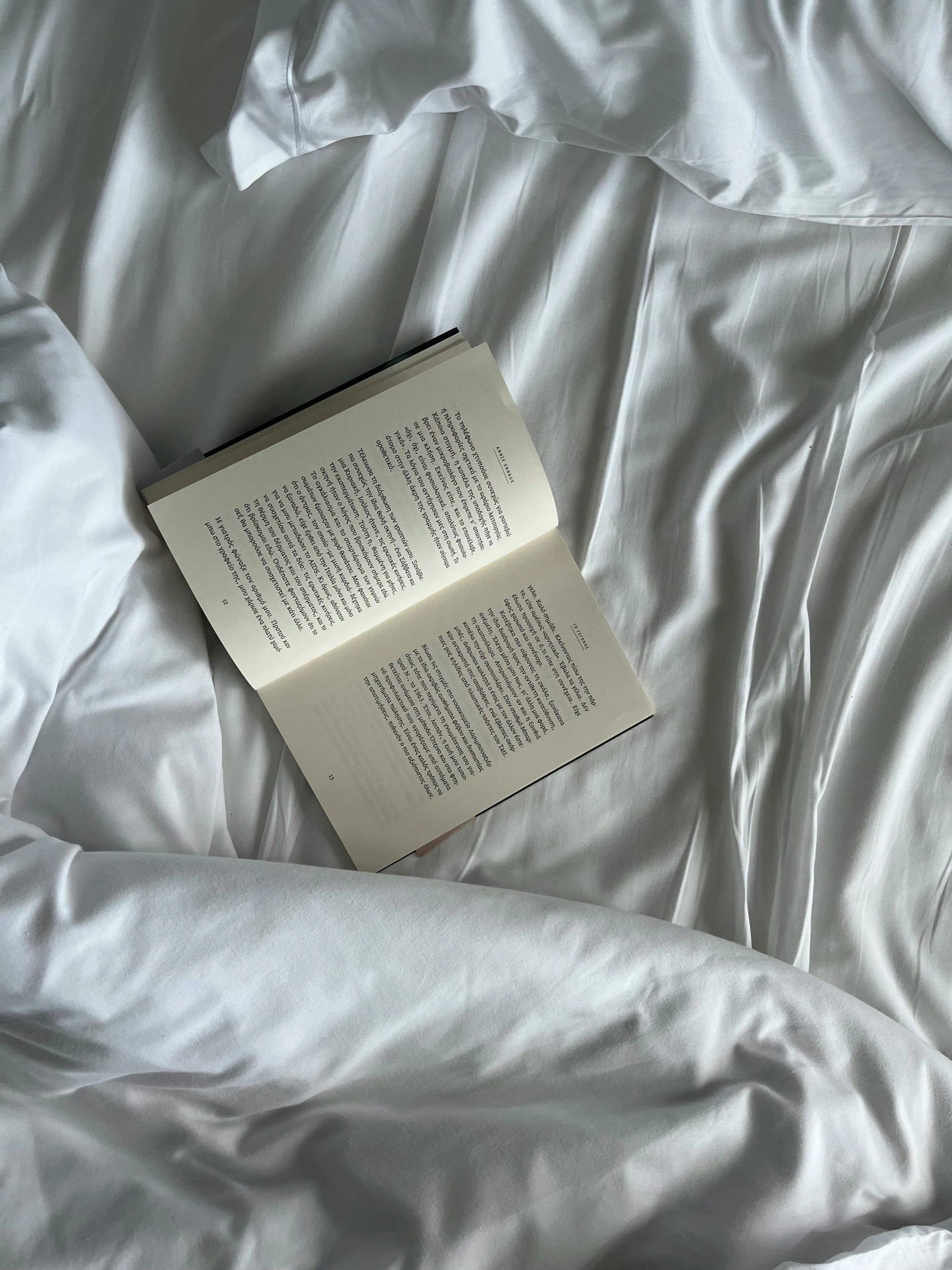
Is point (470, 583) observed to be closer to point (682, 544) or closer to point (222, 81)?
point (682, 544)

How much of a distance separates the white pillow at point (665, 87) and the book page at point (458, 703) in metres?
0.29

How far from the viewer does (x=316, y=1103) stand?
578 millimetres

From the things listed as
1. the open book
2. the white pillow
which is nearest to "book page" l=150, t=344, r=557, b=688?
the open book

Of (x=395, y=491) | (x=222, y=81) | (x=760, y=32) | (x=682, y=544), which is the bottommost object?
(x=682, y=544)

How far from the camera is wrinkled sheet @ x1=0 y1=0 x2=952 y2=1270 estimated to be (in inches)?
21.0

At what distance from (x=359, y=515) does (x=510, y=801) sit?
0.23m

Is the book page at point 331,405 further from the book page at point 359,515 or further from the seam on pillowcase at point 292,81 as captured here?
the seam on pillowcase at point 292,81

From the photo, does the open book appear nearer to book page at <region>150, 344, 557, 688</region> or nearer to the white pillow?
book page at <region>150, 344, 557, 688</region>

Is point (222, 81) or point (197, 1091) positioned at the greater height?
point (222, 81)

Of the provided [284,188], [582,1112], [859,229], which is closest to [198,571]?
[284,188]

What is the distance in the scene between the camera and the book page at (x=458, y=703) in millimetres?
655

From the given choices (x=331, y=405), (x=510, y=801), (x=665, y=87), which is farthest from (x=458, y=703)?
(x=665, y=87)

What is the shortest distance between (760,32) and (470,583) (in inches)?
15.6

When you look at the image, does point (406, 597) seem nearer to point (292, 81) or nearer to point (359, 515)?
point (359, 515)
